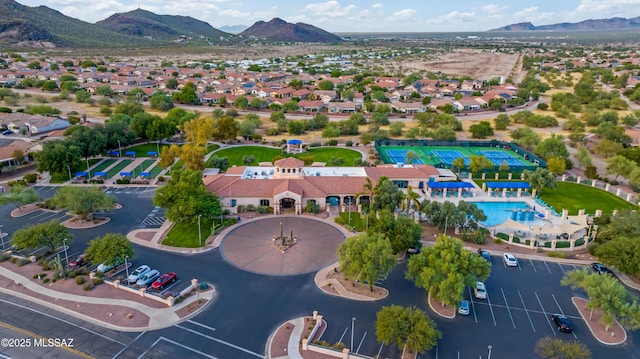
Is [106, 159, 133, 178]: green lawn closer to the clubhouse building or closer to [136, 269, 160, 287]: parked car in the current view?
the clubhouse building

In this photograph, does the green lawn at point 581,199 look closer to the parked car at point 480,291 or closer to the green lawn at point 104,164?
the parked car at point 480,291

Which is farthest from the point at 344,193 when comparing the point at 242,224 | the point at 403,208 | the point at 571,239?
A: the point at 571,239

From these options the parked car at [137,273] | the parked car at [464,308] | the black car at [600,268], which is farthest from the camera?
the black car at [600,268]

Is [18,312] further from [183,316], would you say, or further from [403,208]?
[403,208]

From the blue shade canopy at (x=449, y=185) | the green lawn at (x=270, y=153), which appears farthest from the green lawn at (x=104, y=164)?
the blue shade canopy at (x=449, y=185)

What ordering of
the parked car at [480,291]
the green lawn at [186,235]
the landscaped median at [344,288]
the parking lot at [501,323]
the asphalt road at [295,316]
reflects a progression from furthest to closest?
the green lawn at [186,235] → the landscaped median at [344,288] → the parked car at [480,291] → the parking lot at [501,323] → the asphalt road at [295,316]

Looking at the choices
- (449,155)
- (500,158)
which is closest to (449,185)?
(449,155)
